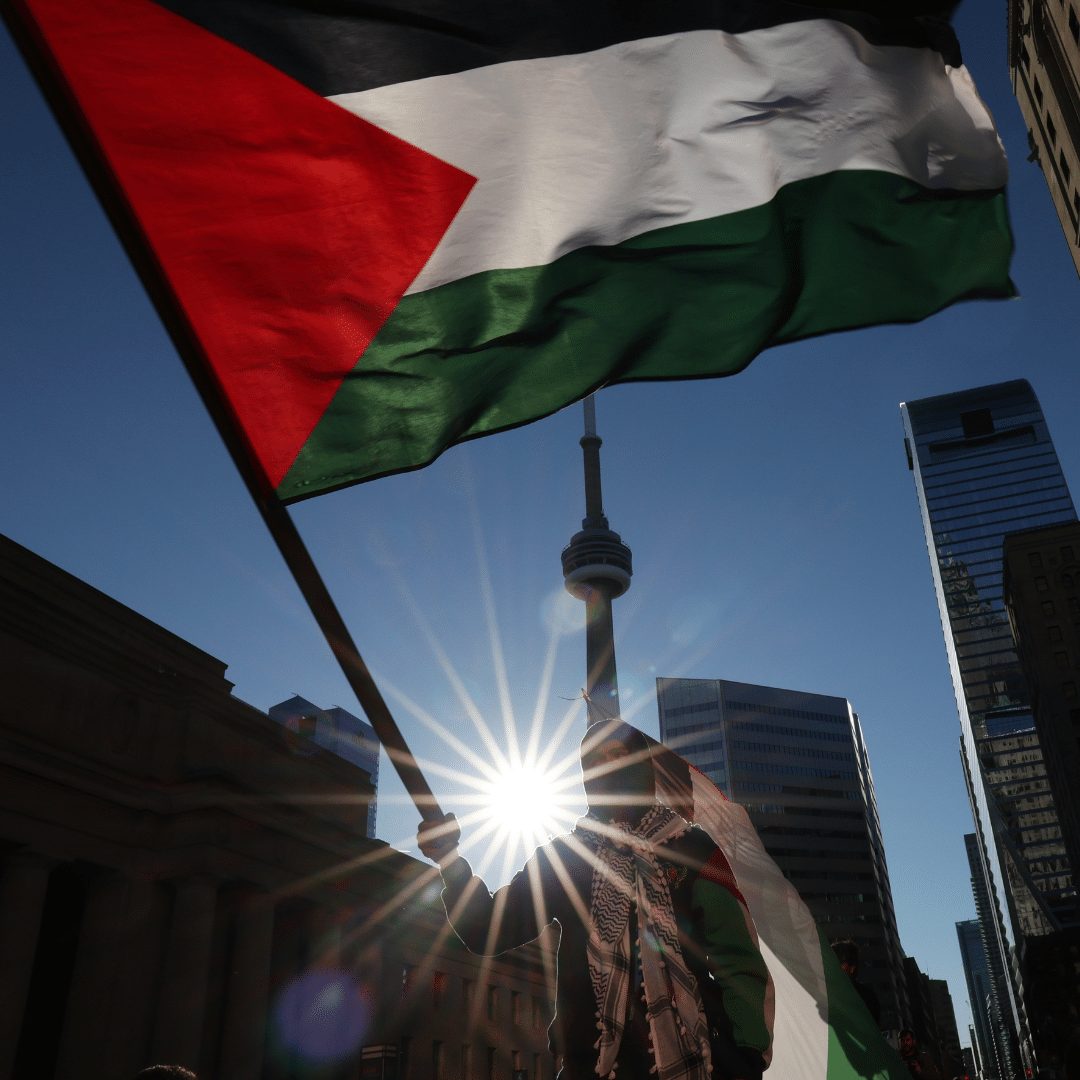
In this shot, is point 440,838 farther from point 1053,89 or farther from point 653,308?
point 1053,89

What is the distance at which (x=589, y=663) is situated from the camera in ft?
324

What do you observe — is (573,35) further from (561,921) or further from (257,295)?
(561,921)

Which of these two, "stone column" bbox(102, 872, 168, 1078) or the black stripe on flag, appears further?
"stone column" bbox(102, 872, 168, 1078)

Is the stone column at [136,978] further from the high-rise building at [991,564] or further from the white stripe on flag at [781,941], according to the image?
the high-rise building at [991,564]

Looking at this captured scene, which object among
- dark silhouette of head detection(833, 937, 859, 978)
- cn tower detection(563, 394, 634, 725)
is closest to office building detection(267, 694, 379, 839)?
cn tower detection(563, 394, 634, 725)

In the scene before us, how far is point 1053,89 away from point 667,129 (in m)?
41.4

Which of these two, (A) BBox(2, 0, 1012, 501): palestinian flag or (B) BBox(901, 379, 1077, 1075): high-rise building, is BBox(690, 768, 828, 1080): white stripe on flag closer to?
(A) BBox(2, 0, 1012, 501): palestinian flag

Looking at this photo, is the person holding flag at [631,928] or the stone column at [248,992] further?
the stone column at [248,992]

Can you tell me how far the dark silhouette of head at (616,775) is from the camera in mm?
4359

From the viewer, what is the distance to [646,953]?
4016mm

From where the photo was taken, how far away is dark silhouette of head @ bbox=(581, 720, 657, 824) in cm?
436

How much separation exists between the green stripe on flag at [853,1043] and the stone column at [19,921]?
87.7 ft

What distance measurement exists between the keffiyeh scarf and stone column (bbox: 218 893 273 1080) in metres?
34.1

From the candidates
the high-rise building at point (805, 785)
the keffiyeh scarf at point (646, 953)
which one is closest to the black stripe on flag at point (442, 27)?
the keffiyeh scarf at point (646, 953)
